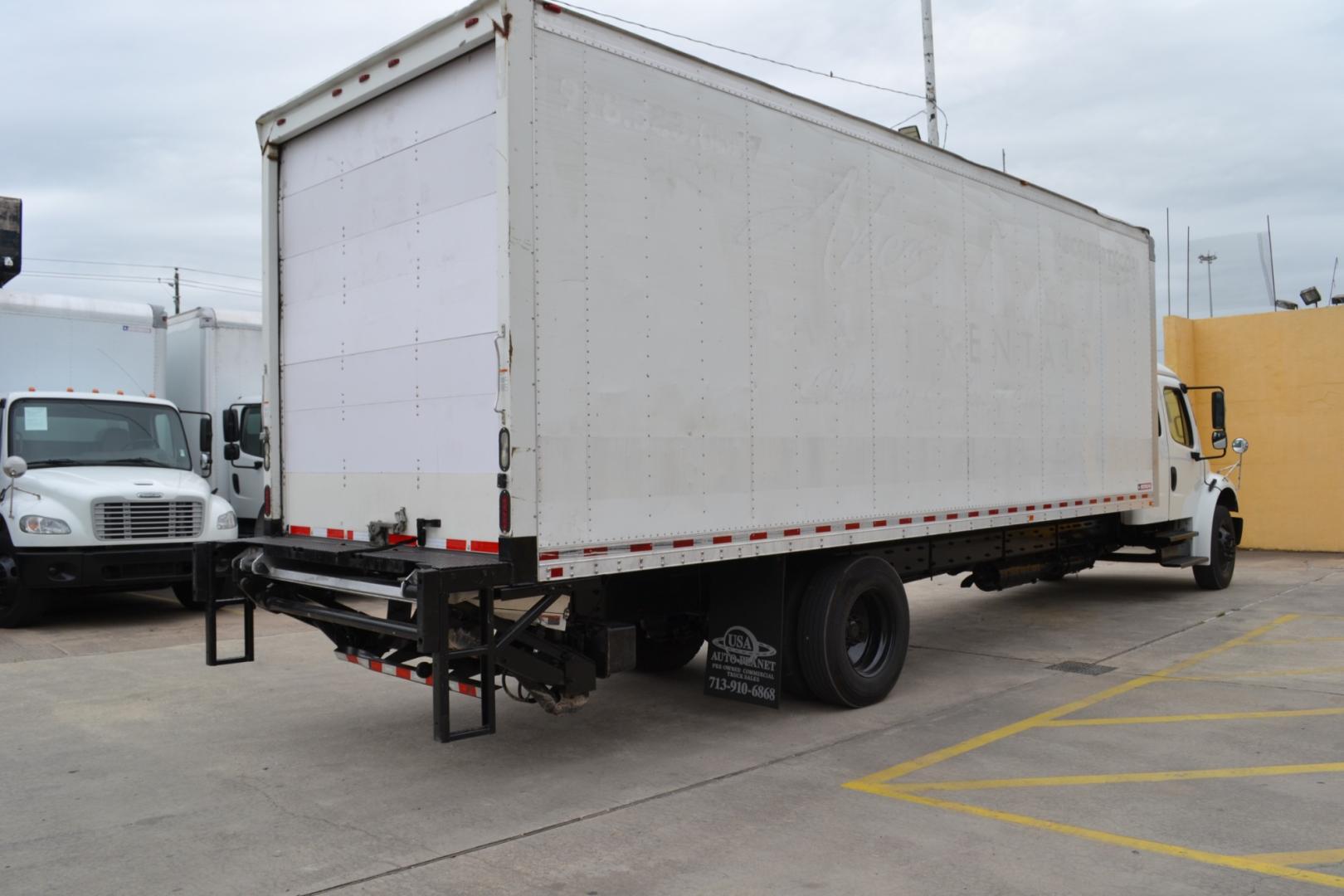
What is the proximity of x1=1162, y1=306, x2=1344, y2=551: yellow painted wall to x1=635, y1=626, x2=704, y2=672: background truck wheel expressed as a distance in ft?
42.1

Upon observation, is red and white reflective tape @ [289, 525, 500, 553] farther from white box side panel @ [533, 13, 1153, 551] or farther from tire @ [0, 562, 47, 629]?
tire @ [0, 562, 47, 629]

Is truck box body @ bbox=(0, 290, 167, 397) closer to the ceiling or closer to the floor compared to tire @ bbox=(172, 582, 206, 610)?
closer to the ceiling

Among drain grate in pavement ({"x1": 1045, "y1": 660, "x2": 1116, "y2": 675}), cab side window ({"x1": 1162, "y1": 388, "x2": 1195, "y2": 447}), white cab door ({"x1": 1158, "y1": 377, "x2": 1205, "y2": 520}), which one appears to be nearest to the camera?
drain grate in pavement ({"x1": 1045, "y1": 660, "x2": 1116, "y2": 675})

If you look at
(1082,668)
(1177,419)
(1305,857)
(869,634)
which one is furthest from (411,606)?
(1177,419)

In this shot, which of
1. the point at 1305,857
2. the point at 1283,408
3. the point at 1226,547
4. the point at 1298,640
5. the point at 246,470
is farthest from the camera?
the point at 1283,408

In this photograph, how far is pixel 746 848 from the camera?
179 inches

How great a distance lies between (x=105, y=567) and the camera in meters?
10.7

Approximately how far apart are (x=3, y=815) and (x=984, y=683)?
6.34 meters

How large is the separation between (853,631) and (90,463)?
9.06 m

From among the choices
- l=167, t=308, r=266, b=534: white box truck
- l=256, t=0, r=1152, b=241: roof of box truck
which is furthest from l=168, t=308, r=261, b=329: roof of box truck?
l=256, t=0, r=1152, b=241: roof of box truck

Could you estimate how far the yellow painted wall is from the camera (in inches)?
653

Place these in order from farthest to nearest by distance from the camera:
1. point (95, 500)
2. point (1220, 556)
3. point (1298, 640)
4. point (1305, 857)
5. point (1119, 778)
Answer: point (1220, 556) < point (95, 500) < point (1298, 640) < point (1119, 778) < point (1305, 857)

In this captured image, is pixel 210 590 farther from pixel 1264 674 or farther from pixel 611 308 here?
pixel 1264 674

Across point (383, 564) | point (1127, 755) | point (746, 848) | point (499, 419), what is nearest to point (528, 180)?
point (499, 419)
